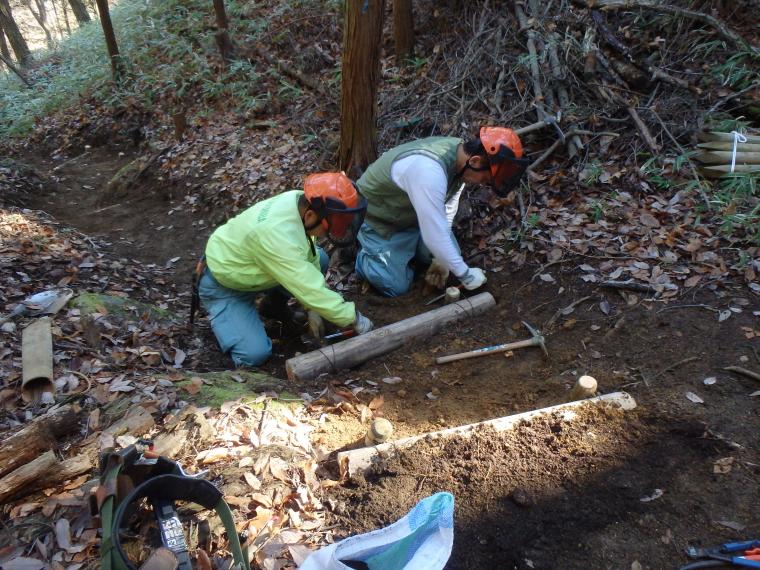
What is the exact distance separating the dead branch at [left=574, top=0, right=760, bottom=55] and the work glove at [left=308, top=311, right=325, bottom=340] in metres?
5.23

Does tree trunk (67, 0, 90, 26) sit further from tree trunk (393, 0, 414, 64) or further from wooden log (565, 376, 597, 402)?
wooden log (565, 376, 597, 402)

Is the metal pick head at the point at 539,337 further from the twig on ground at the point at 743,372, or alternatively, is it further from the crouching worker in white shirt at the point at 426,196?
the twig on ground at the point at 743,372

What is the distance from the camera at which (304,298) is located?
143 inches

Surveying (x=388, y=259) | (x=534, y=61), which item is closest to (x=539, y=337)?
(x=388, y=259)

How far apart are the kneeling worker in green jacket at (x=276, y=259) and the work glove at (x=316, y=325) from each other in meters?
0.01

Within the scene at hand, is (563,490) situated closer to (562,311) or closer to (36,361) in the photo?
(562,311)

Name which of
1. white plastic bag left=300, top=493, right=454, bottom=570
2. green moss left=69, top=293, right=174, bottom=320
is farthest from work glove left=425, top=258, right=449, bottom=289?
white plastic bag left=300, top=493, right=454, bottom=570

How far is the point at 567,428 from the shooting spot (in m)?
2.83

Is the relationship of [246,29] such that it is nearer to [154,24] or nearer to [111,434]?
[154,24]

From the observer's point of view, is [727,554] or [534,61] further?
[534,61]

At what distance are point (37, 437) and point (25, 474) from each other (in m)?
0.24

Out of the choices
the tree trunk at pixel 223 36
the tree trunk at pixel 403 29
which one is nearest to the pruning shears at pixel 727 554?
the tree trunk at pixel 403 29

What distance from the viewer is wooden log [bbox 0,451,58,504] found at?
2216 mm

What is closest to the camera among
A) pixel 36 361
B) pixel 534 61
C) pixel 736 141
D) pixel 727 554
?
pixel 727 554
